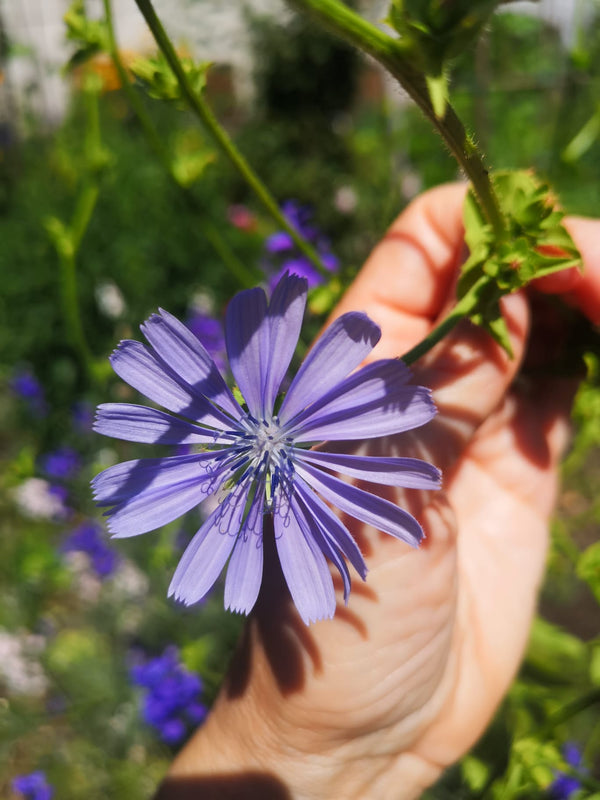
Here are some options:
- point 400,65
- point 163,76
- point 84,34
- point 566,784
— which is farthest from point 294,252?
point 566,784

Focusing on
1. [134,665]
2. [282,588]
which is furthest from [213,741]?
[134,665]

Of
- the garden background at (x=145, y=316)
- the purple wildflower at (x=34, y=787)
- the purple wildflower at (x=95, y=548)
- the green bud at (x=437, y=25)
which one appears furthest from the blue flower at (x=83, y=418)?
the green bud at (x=437, y=25)

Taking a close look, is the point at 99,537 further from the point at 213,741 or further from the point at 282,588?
the point at 282,588

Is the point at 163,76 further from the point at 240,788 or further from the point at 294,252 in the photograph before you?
the point at 240,788

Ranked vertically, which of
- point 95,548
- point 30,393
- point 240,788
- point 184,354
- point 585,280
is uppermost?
point 585,280

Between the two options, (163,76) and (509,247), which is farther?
(163,76)
